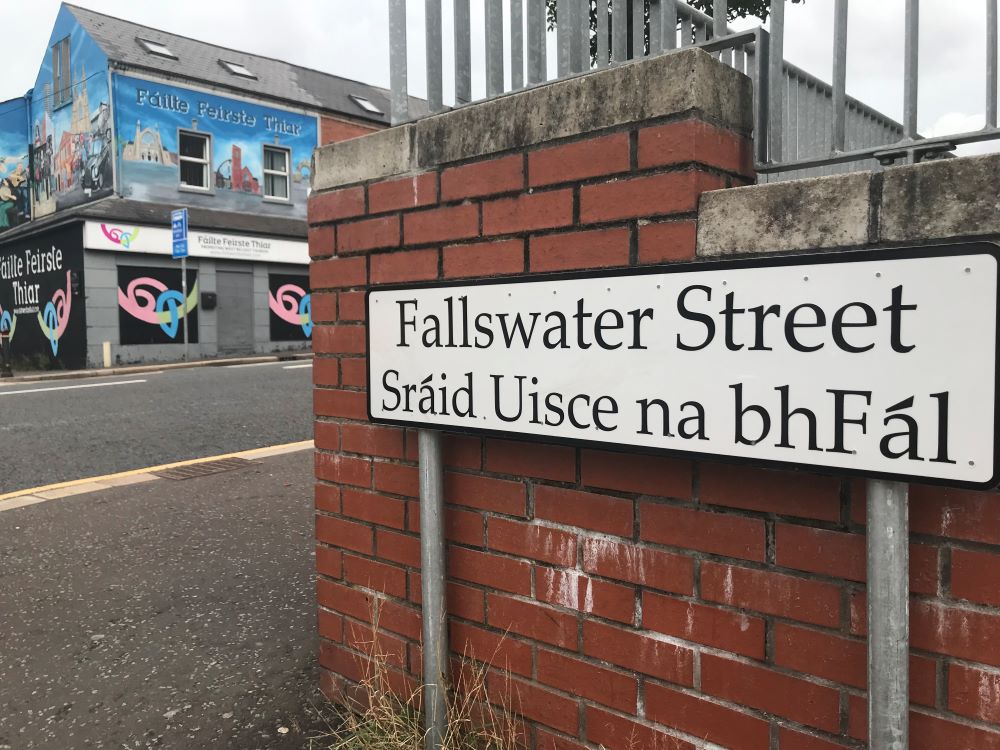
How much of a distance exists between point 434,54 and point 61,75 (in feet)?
74.4

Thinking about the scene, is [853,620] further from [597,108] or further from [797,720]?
[597,108]

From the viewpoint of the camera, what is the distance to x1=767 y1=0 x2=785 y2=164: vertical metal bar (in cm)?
168

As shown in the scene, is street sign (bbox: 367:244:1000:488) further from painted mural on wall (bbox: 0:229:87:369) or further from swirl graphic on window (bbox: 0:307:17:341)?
swirl graphic on window (bbox: 0:307:17:341)

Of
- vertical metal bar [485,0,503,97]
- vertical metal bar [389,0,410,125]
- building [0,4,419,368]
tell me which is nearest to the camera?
vertical metal bar [485,0,503,97]

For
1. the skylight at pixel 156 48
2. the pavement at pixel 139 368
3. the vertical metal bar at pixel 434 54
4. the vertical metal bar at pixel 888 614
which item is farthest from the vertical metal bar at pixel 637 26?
the skylight at pixel 156 48

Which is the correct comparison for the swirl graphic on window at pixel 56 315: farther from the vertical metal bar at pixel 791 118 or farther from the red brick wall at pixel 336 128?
the vertical metal bar at pixel 791 118

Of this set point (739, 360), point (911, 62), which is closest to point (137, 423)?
point (739, 360)

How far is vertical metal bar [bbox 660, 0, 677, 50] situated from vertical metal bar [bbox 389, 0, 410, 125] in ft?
2.32

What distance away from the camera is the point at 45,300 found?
65.0 ft

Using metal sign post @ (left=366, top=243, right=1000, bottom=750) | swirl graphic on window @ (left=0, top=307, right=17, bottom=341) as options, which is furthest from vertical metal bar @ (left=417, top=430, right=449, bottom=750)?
swirl graphic on window @ (left=0, top=307, right=17, bottom=341)

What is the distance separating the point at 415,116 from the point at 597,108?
26.5 inches

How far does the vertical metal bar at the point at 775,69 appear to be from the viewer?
1.68 meters

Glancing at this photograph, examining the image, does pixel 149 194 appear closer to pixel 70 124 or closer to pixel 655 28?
pixel 70 124

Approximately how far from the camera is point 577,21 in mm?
1877
